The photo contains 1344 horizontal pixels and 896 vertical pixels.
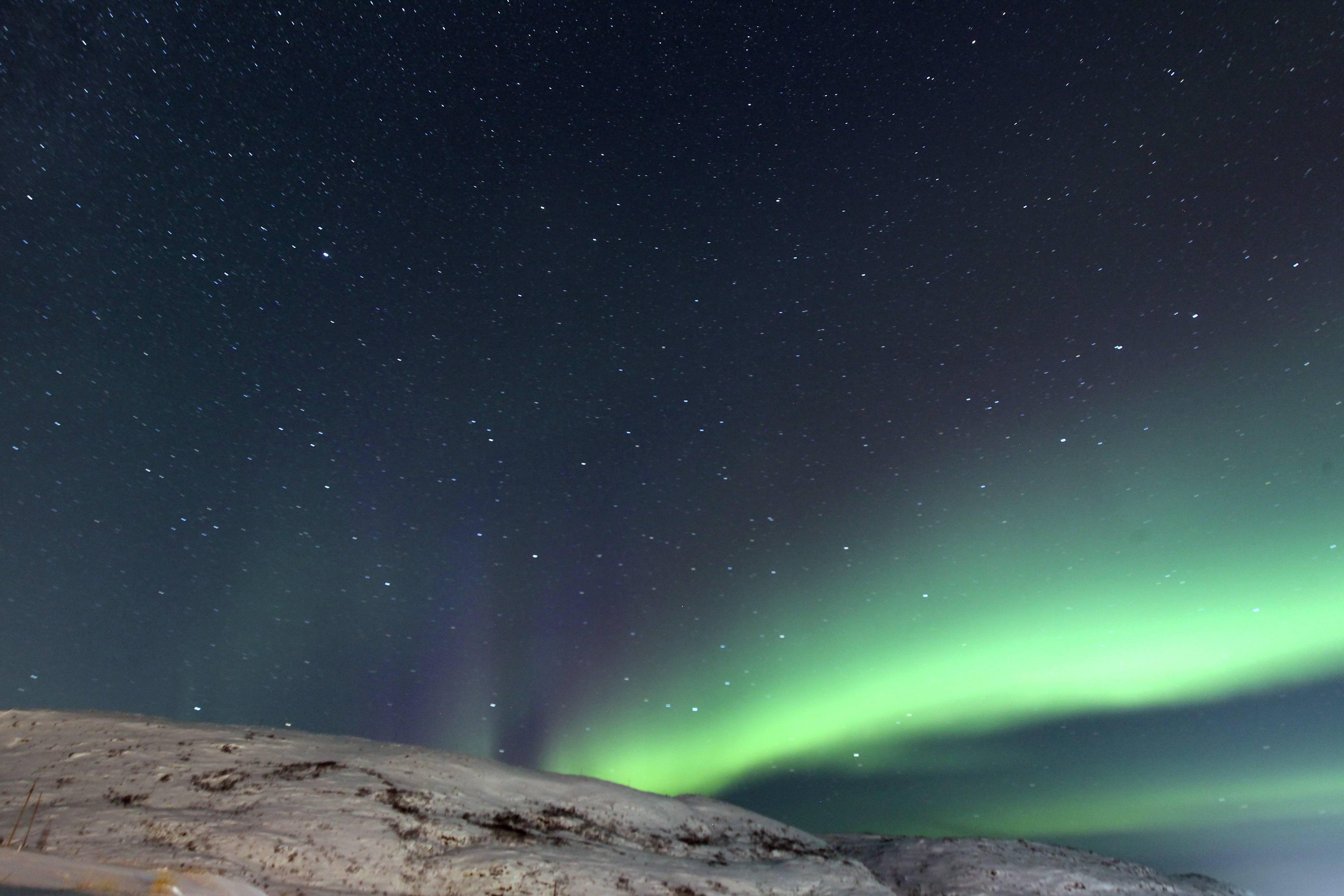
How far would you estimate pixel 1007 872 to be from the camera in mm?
22797

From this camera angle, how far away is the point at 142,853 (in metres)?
11.0

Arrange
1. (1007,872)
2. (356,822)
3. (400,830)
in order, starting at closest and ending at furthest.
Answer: (356,822)
(400,830)
(1007,872)

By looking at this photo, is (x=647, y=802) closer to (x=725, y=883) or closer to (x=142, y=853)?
(x=725, y=883)

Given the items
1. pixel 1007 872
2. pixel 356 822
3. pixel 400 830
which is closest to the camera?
pixel 356 822

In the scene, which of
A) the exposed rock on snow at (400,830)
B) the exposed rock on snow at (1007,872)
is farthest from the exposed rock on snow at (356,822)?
the exposed rock on snow at (1007,872)

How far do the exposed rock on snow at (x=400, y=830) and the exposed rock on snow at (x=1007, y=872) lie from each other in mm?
89

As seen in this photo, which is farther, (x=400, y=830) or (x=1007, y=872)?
(x=1007, y=872)

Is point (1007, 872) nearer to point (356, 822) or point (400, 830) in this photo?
point (400, 830)

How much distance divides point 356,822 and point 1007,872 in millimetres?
18616

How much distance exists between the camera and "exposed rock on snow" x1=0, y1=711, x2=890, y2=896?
12.3m

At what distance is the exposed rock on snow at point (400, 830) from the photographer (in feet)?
40.3

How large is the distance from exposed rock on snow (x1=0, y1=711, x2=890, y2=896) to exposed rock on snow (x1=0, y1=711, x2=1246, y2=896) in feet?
0.16

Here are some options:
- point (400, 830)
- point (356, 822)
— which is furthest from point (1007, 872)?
point (356, 822)

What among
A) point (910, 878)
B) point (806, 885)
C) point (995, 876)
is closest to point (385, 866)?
point (806, 885)
